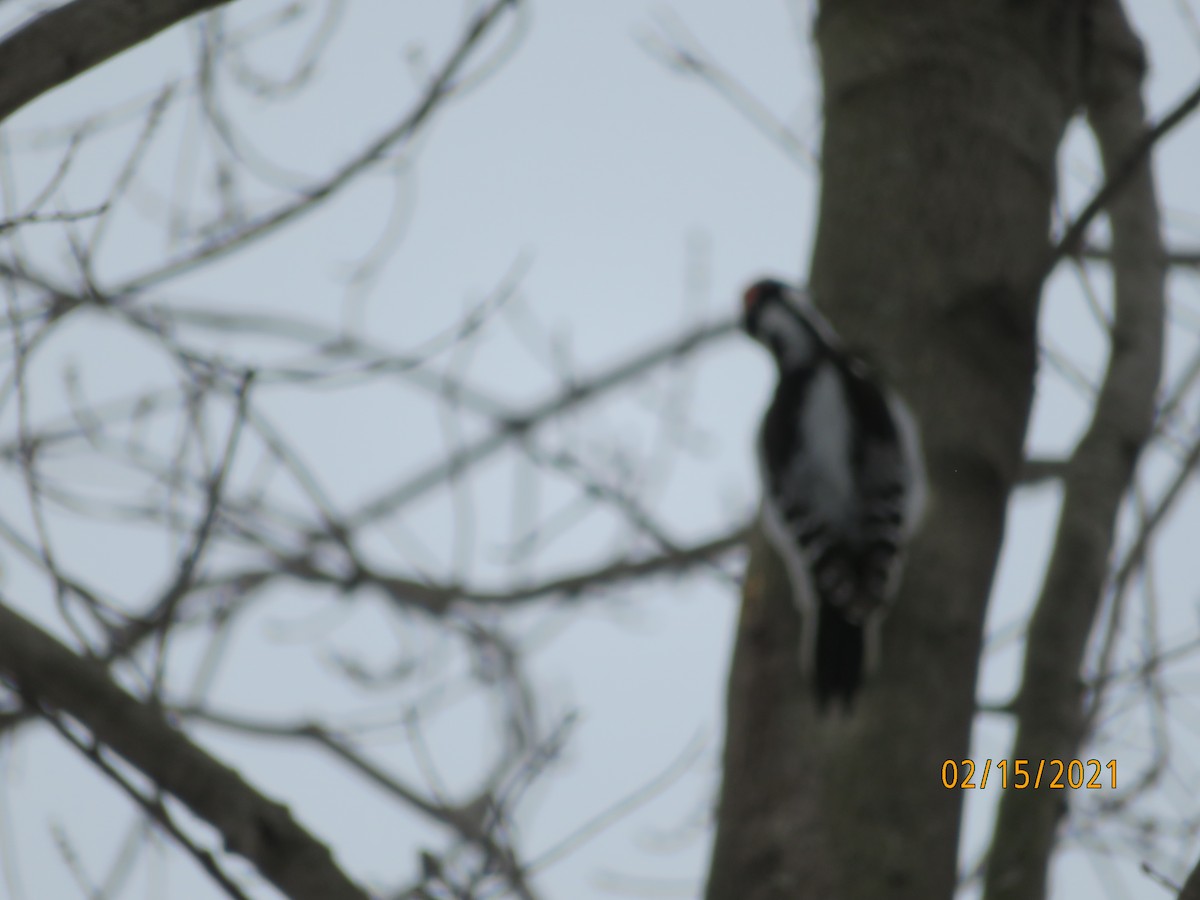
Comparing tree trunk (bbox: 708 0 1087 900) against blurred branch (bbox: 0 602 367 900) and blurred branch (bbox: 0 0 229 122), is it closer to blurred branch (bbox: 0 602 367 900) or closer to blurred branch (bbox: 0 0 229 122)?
blurred branch (bbox: 0 602 367 900)

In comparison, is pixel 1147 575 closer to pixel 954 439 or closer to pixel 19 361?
pixel 954 439

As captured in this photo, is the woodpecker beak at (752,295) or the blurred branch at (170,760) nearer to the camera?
the blurred branch at (170,760)

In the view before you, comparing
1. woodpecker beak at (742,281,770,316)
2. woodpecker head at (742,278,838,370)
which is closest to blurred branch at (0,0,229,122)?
woodpecker head at (742,278,838,370)

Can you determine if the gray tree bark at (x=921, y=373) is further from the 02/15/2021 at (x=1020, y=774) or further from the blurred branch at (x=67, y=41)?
the blurred branch at (x=67, y=41)

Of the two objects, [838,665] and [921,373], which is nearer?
[838,665]

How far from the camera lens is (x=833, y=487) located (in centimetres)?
331

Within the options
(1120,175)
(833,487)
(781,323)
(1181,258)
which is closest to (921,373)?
(1120,175)

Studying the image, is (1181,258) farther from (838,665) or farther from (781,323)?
(838,665)

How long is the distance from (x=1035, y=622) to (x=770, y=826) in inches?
25.4

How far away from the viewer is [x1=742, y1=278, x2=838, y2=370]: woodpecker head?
3566mm

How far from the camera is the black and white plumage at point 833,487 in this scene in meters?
2.33

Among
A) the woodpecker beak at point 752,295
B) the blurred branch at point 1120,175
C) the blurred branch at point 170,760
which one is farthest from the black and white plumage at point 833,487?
the blurred branch at point 170,760

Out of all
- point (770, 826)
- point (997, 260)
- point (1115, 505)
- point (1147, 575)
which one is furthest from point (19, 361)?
point (1147, 575)

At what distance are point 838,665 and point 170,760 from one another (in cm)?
104
